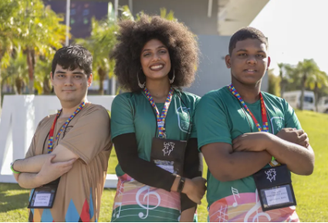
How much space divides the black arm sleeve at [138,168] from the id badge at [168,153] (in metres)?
0.08

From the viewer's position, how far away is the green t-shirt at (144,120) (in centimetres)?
264

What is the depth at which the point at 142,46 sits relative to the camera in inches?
116

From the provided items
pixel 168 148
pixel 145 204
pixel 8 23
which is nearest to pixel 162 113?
pixel 168 148

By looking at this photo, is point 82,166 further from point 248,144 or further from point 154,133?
point 248,144

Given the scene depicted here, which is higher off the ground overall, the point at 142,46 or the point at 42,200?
the point at 142,46

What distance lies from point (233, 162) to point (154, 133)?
63 centimetres

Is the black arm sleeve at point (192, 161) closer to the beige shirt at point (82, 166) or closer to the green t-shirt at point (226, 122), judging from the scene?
the green t-shirt at point (226, 122)

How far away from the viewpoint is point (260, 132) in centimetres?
236

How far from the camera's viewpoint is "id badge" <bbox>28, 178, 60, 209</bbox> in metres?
2.69

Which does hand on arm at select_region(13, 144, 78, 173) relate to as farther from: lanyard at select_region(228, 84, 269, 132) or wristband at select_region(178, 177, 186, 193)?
lanyard at select_region(228, 84, 269, 132)

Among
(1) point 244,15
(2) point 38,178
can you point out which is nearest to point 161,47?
(2) point 38,178

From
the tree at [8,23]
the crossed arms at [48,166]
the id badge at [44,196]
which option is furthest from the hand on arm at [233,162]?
the tree at [8,23]

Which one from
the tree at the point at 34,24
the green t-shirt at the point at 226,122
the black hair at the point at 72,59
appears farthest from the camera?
the tree at the point at 34,24

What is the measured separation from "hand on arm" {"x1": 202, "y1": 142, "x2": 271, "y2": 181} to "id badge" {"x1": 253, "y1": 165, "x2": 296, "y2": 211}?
7cm
